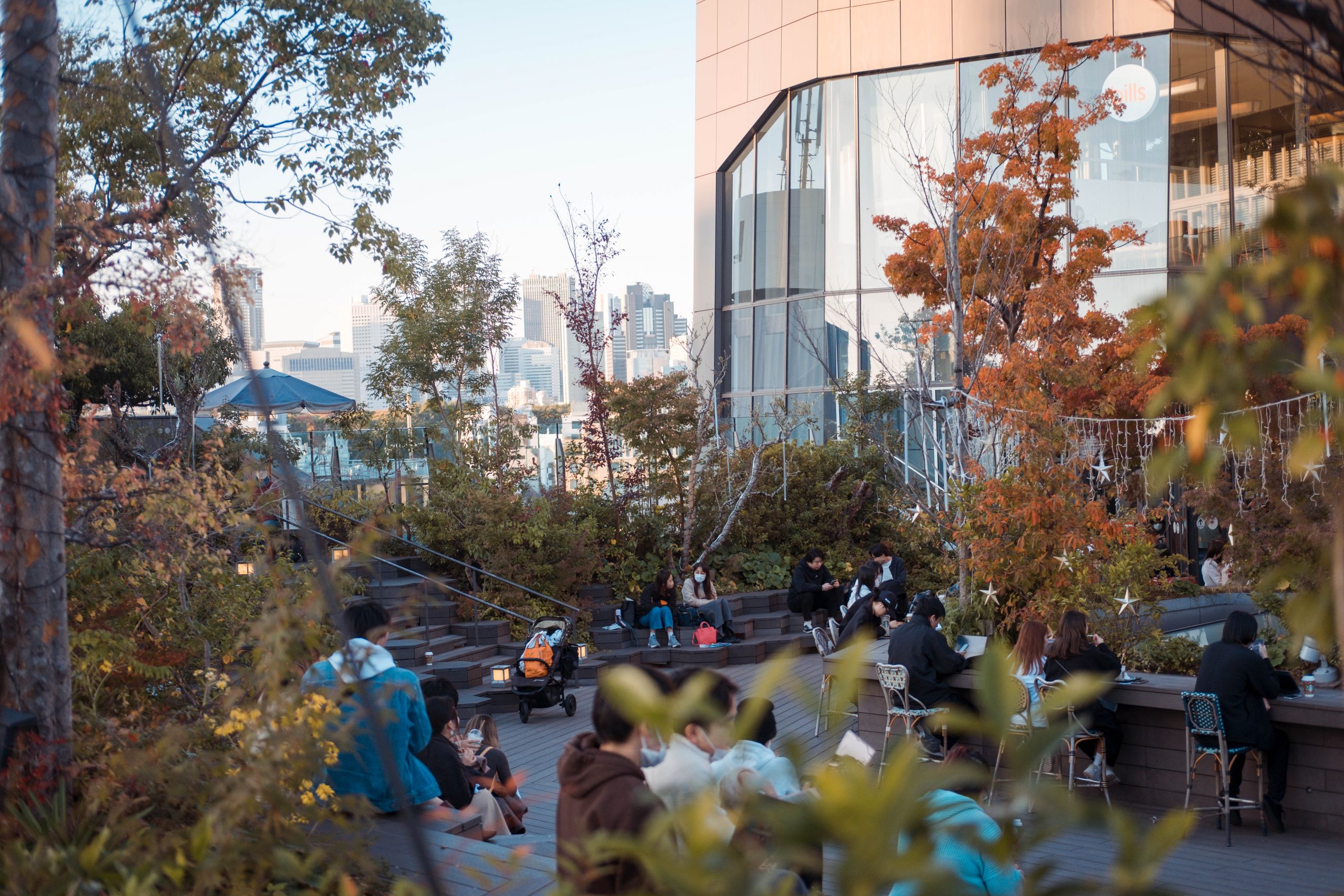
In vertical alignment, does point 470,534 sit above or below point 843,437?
below

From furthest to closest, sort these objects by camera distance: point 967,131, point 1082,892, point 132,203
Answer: point 967,131 < point 132,203 < point 1082,892

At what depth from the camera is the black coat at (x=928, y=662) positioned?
26.0 ft

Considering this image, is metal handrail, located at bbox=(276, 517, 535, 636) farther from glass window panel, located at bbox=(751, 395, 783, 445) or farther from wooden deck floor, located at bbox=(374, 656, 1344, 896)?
glass window panel, located at bbox=(751, 395, 783, 445)

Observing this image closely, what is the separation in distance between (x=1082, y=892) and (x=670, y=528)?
14.1 metres

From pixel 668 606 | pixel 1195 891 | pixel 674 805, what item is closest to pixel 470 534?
pixel 668 606

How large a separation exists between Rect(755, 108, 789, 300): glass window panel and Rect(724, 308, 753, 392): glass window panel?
0.60 meters

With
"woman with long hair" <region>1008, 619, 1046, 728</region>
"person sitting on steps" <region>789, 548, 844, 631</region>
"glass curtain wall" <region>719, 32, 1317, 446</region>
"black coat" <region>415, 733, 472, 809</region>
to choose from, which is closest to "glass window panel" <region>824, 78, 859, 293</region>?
"glass curtain wall" <region>719, 32, 1317, 446</region>

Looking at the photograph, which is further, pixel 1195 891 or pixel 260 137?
pixel 260 137

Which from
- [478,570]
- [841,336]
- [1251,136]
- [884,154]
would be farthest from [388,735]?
[1251,136]

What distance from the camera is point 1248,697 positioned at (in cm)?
664

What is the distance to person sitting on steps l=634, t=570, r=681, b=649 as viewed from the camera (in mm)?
12719

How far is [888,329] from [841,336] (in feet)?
3.14

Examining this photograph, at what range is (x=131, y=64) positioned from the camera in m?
5.45

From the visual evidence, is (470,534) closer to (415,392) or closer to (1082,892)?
(415,392)
